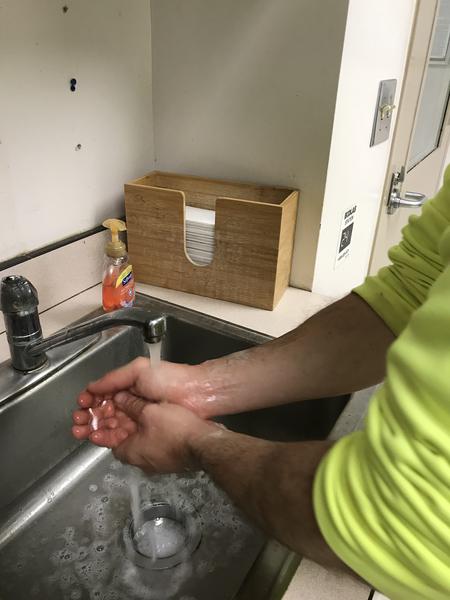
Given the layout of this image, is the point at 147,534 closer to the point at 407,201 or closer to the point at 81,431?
the point at 81,431

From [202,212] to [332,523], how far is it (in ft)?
2.46

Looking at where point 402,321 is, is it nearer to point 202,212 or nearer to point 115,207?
point 202,212

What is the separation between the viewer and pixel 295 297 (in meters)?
1.07

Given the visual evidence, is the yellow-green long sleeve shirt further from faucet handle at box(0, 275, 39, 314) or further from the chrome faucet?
faucet handle at box(0, 275, 39, 314)

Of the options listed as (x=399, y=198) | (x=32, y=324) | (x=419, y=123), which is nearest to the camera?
(x=32, y=324)

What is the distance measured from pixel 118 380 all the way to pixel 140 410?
0.19 feet

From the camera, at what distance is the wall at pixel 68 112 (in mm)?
810

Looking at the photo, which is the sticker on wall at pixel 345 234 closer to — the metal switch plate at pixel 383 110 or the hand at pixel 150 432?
the metal switch plate at pixel 383 110

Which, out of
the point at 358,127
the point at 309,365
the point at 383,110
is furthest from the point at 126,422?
the point at 383,110

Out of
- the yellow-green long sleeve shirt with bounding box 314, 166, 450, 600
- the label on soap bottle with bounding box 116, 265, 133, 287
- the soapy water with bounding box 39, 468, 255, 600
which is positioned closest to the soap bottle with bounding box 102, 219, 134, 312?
the label on soap bottle with bounding box 116, 265, 133, 287

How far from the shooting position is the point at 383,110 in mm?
1227

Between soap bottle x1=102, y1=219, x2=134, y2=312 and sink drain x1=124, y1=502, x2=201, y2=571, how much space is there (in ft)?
1.24

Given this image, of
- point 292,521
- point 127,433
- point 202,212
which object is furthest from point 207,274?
point 292,521

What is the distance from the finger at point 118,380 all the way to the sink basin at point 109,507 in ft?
0.38
